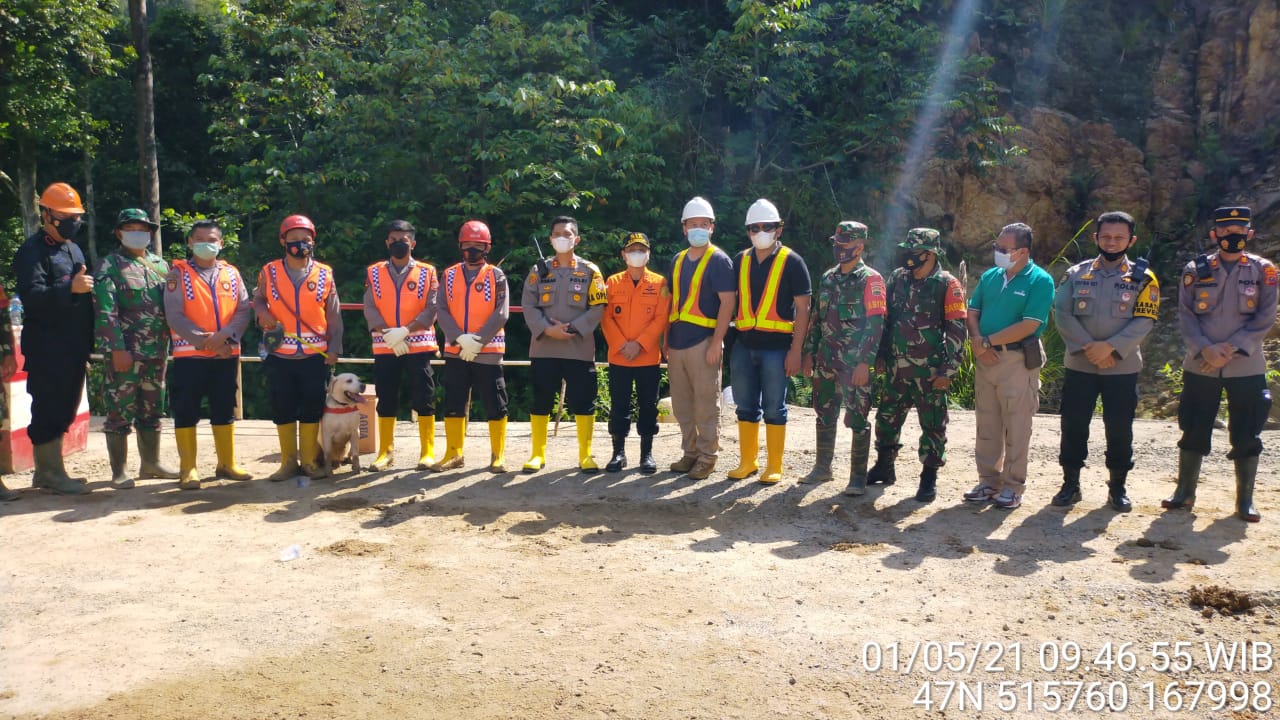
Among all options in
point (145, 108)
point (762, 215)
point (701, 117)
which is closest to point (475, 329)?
point (762, 215)

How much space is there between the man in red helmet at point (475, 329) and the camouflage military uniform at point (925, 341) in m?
2.80

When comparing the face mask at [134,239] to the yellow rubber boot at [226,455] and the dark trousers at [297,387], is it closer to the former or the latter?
the dark trousers at [297,387]

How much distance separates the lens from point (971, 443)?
8.10 m

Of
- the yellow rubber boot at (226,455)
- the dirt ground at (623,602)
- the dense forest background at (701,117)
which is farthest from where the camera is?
the dense forest background at (701,117)

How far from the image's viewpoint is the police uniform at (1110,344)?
5.74 metres

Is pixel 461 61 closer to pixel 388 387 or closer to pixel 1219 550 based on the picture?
pixel 388 387

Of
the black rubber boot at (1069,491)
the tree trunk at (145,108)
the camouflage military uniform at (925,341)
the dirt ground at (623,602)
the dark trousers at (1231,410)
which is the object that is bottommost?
the dirt ground at (623,602)

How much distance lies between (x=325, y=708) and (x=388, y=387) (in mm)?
3904

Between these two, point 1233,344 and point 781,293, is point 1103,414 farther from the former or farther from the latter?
point 781,293

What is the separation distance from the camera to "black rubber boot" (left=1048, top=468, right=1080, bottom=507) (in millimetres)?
6043

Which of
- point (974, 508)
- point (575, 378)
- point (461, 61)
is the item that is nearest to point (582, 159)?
point (461, 61)

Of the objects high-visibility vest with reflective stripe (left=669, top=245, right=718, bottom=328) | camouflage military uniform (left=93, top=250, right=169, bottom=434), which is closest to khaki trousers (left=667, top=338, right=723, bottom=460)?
high-visibility vest with reflective stripe (left=669, top=245, right=718, bottom=328)

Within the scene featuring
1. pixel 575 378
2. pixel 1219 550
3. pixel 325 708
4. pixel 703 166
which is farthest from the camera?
pixel 703 166

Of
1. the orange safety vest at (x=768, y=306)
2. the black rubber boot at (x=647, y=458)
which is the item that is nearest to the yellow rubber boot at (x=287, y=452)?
the black rubber boot at (x=647, y=458)
